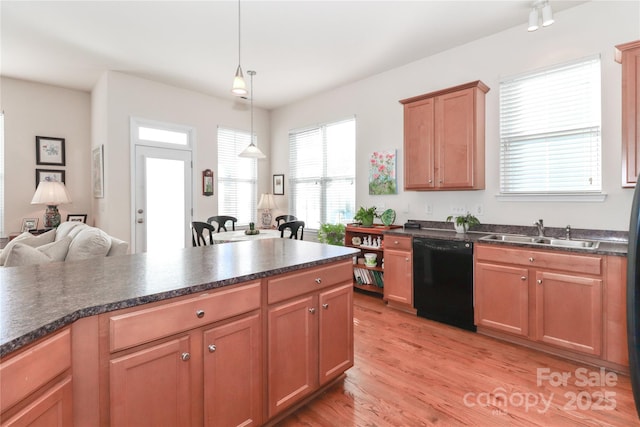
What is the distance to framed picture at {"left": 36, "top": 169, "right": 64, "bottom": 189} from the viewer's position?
186 inches

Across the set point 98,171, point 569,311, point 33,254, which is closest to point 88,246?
point 33,254

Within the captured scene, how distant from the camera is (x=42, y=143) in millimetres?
4723

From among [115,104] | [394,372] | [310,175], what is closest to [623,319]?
[394,372]

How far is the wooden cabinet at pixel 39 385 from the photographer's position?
87cm

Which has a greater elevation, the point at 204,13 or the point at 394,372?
the point at 204,13

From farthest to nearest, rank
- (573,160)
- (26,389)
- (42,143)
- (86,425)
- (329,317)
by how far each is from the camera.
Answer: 1. (42,143)
2. (573,160)
3. (329,317)
4. (86,425)
5. (26,389)

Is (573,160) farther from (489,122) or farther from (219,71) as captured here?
(219,71)

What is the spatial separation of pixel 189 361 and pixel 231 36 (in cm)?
336

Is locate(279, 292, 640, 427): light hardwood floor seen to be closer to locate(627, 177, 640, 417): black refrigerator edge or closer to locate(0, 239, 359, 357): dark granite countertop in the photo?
locate(0, 239, 359, 357): dark granite countertop

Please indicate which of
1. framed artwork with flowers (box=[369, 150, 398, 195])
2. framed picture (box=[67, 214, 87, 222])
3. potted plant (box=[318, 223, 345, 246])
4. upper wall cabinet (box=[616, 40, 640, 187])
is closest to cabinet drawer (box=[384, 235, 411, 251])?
framed artwork with flowers (box=[369, 150, 398, 195])

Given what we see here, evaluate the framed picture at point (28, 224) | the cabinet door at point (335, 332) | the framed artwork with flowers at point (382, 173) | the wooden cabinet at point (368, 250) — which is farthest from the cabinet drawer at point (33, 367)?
the framed picture at point (28, 224)

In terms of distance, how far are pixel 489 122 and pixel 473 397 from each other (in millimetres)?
2718

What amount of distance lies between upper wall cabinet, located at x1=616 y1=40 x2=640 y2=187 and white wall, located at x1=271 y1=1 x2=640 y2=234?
14.4 inches

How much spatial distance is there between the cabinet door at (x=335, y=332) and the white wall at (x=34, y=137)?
16.3 ft
